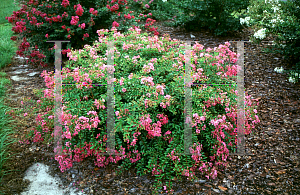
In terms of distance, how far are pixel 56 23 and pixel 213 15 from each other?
3.35 meters

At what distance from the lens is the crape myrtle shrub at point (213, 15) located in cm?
514

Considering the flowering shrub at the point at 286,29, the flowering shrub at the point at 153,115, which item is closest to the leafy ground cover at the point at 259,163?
the flowering shrub at the point at 153,115

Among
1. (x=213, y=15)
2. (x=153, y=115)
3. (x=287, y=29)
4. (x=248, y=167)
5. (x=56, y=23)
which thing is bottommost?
(x=248, y=167)

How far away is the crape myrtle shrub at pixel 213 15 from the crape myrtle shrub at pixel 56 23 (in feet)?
3.81

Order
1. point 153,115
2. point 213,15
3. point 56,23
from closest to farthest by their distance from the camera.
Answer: point 153,115, point 56,23, point 213,15

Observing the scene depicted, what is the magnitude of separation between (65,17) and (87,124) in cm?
325

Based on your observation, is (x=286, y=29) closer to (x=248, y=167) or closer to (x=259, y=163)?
(x=259, y=163)

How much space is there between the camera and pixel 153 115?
94.3 inches

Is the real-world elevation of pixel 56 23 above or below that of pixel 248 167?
above

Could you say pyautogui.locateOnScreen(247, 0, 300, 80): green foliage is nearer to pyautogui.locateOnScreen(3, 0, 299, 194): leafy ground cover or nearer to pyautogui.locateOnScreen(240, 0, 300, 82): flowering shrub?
pyautogui.locateOnScreen(240, 0, 300, 82): flowering shrub

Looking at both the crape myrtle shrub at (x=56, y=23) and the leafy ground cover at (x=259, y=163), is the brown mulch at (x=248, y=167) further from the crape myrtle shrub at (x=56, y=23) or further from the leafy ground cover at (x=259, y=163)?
the crape myrtle shrub at (x=56, y=23)

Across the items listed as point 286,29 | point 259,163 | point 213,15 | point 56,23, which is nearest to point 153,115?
point 259,163

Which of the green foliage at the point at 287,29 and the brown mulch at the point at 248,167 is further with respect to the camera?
the green foliage at the point at 287,29

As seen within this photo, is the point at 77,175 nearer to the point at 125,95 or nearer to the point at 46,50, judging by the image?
the point at 125,95
